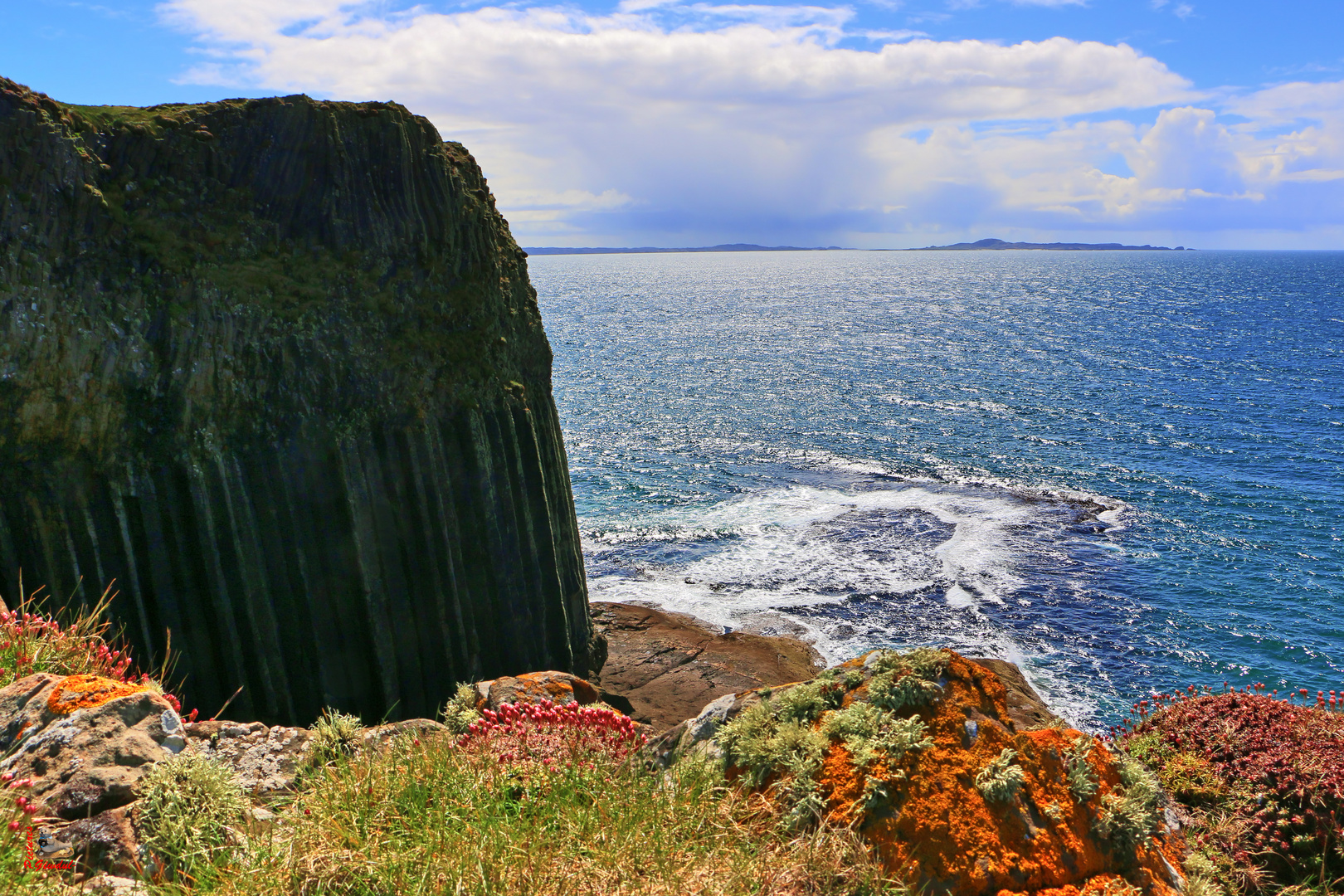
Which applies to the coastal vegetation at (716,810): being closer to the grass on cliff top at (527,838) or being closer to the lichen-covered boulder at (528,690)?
the grass on cliff top at (527,838)

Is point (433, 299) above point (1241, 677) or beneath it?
above

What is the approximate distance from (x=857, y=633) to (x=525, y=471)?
13143 millimetres

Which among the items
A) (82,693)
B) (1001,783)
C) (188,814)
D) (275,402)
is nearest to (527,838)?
(188,814)

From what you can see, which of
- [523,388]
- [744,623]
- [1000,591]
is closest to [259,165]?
[523,388]

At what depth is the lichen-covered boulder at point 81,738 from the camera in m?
5.27

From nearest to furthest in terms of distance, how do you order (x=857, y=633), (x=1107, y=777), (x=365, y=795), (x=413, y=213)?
(x=365, y=795) → (x=1107, y=777) → (x=413, y=213) → (x=857, y=633)

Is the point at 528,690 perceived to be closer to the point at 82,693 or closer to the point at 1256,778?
the point at 82,693

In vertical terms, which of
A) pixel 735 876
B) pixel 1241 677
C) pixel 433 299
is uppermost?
pixel 433 299

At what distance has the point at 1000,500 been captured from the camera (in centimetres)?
3784

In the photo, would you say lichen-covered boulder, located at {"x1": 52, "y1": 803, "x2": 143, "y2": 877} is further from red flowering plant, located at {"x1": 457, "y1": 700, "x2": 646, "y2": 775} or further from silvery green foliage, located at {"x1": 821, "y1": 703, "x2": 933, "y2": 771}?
silvery green foliage, located at {"x1": 821, "y1": 703, "x2": 933, "y2": 771}

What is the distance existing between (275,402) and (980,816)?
14118mm

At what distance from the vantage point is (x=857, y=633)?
2689 cm

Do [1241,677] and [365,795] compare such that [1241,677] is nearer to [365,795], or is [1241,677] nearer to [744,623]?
[744,623]

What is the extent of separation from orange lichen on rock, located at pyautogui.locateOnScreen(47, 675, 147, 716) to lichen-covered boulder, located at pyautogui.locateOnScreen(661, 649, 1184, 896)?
430 centimetres
